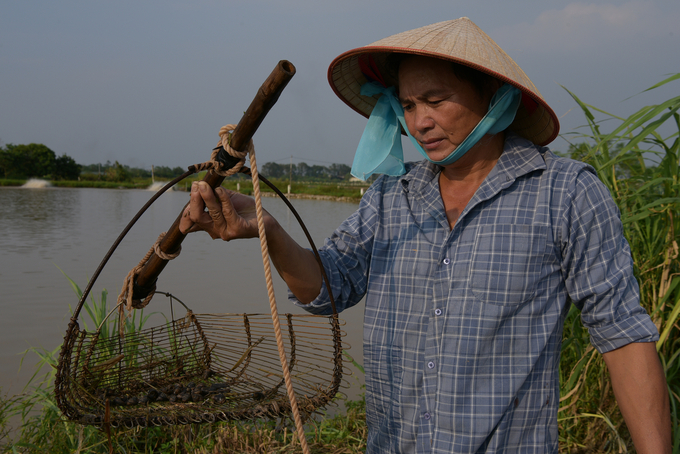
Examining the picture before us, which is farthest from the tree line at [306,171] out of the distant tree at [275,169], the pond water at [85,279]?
the pond water at [85,279]

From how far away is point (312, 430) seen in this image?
2627 mm

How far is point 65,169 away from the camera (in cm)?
3784

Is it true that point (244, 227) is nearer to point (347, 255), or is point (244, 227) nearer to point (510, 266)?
point (347, 255)

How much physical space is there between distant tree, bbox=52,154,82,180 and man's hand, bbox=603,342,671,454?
1687 inches

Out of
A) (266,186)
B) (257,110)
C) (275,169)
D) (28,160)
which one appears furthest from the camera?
(275,169)

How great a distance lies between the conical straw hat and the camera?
1077 millimetres

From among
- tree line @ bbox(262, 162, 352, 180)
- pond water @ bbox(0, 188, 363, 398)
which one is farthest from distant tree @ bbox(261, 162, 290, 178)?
pond water @ bbox(0, 188, 363, 398)

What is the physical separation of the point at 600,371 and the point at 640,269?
18.4 inches

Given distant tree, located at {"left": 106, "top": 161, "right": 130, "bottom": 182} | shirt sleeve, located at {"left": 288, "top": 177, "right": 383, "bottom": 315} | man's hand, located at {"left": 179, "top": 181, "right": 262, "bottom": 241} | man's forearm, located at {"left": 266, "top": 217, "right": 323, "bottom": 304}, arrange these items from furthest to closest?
distant tree, located at {"left": 106, "top": 161, "right": 130, "bottom": 182} → shirt sleeve, located at {"left": 288, "top": 177, "right": 383, "bottom": 315} → man's forearm, located at {"left": 266, "top": 217, "right": 323, "bottom": 304} → man's hand, located at {"left": 179, "top": 181, "right": 262, "bottom": 241}

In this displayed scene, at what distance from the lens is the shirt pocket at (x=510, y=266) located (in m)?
1.04

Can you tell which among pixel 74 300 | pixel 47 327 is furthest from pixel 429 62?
pixel 74 300

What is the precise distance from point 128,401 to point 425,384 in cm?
120

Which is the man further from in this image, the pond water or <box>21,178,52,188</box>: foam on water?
<box>21,178,52,188</box>: foam on water

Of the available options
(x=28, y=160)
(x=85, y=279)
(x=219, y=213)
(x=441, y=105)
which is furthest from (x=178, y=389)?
(x=28, y=160)
